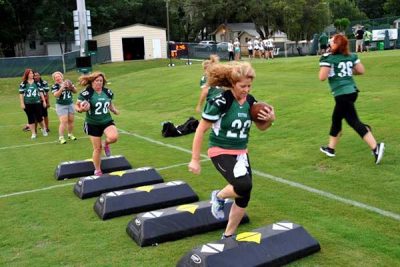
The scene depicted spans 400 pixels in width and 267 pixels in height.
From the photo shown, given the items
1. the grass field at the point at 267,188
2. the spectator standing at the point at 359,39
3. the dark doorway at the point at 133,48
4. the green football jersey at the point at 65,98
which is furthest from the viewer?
the dark doorway at the point at 133,48

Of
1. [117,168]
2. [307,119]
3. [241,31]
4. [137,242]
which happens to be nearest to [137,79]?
[307,119]

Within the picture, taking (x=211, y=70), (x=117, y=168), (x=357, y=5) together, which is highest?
(x=357, y=5)

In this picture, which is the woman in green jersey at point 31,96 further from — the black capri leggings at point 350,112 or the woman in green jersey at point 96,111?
the black capri leggings at point 350,112

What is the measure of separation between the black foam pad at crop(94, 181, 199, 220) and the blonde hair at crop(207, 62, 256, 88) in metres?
2.45

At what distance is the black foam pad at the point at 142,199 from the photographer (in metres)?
6.35

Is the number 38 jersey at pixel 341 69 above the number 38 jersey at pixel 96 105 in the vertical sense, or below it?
above

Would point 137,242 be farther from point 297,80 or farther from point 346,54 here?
point 297,80

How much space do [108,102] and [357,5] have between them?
10447cm

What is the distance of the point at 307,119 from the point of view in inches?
473

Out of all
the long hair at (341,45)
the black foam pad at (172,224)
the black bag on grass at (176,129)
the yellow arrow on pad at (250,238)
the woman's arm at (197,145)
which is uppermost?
the long hair at (341,45)

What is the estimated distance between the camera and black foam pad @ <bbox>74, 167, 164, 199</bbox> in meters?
7.38

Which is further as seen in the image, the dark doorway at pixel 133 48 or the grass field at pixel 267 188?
the dark doorway at pixel 133 48

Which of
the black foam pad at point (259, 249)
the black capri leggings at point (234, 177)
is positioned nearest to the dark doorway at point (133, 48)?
the black capri leggings at point (234, 177)

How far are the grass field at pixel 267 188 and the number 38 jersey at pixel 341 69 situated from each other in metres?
1.31
